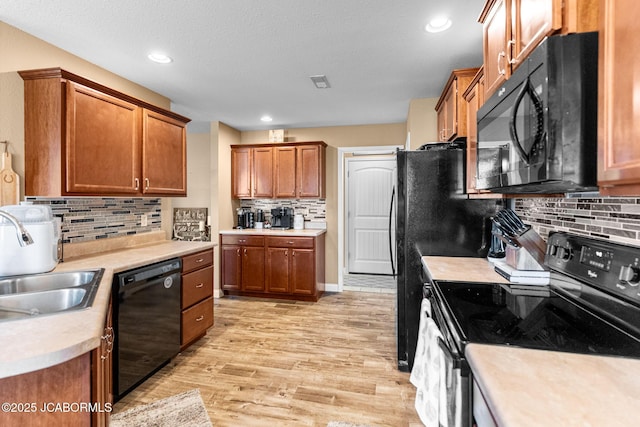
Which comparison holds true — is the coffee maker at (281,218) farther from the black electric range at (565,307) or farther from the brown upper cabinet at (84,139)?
the black electric range at (565,307)

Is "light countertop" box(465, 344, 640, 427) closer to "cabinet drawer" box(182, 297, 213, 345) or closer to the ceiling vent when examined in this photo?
"cabinet drawer" box(182, 297, 213, 345)

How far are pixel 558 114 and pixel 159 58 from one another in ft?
8.67

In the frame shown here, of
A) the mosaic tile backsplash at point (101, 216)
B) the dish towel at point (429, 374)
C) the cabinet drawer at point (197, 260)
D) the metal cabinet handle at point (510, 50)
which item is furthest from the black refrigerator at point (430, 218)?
the mosaic tile backsplash at point (101, 216)

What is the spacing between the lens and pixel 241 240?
426cm

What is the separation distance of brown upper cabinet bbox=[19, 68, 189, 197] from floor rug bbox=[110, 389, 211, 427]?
144 cm

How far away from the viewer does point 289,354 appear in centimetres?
271

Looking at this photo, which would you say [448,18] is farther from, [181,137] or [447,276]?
[181,137]

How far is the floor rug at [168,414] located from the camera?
1.86 meters

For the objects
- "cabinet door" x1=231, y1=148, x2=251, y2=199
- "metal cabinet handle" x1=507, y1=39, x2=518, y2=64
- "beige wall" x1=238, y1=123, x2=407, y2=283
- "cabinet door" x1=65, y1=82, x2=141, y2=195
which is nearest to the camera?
"metal cabinet handle" x1=507, y1=39, x2=518, y2=64

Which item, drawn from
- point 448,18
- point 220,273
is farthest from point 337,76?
point 220,273

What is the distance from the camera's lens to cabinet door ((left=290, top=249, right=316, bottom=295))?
161 inches

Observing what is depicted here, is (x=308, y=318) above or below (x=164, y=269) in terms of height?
below

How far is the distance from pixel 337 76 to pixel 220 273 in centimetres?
299

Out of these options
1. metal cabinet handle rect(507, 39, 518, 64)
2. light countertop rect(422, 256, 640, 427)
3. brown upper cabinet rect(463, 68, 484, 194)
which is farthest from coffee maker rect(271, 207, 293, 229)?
light countertop rect(422, 256, 640, 427)
